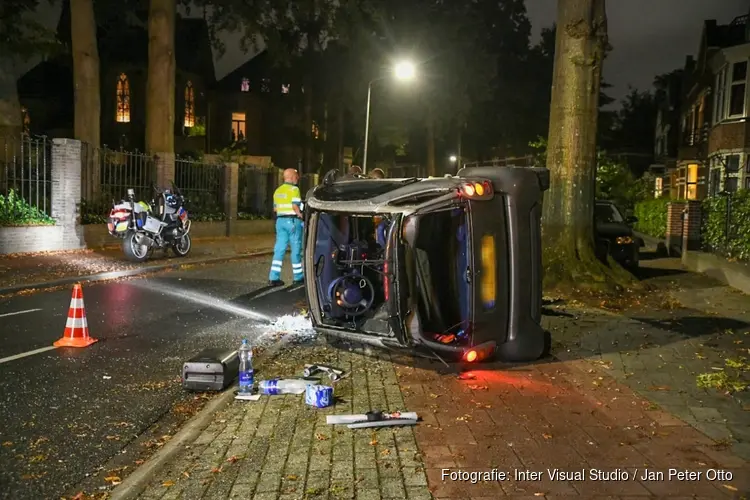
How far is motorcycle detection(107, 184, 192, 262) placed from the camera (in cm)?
1550

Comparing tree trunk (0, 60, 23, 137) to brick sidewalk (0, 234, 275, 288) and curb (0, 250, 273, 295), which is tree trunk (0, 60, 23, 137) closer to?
brick sidewalk (0, 234, 275, 288)

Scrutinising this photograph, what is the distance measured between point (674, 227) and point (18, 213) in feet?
55.4

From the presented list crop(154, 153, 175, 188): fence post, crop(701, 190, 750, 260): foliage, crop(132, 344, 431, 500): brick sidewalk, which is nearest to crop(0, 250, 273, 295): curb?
crop(154, 153, 175, 188): fence post

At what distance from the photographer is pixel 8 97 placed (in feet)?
75.1

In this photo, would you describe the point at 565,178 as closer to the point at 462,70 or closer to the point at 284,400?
the point at 284,400

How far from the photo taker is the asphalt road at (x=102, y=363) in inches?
191

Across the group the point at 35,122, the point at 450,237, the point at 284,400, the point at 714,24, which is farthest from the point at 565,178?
the point at 35,122

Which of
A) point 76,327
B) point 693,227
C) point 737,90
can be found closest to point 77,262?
point 76,327

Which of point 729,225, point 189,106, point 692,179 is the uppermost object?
point 189,106

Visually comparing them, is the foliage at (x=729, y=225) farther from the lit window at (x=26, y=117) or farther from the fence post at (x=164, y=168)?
the lit window at (x=26, y=117)

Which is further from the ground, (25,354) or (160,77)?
(160,77)

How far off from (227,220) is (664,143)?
114 ft

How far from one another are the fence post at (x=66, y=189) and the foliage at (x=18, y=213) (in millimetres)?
360

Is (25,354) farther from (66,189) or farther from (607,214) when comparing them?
(607,214)
